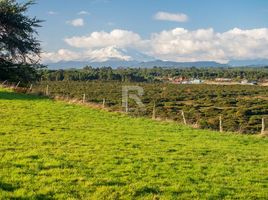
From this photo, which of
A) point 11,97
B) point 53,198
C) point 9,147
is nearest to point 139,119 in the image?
point 11,97

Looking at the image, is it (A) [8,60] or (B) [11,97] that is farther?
(A) [8,60]

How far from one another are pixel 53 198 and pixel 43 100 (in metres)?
22.7

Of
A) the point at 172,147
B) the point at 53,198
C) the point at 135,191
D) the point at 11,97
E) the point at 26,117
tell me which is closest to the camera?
the point at 53,198

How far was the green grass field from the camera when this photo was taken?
9.77 m

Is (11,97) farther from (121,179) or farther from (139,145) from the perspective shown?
(121,179)

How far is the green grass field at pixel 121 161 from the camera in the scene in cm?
977

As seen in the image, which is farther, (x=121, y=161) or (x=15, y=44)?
(x=15, y=44)

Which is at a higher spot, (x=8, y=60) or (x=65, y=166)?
(x=8, y=60)

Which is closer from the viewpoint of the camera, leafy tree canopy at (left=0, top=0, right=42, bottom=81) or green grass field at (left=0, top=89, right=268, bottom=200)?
green grass field at (left=0, top=89, right=268, bottom=200)

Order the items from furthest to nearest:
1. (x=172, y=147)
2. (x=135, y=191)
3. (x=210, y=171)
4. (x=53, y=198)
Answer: (x=172, y=147)
(x=210, y=171)
(x=135, y=191)
(x=53, y=198)

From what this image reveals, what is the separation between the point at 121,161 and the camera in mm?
12953

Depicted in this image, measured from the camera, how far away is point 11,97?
30.2 m

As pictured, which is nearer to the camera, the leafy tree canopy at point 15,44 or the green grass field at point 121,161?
the green grass field at point 121,161

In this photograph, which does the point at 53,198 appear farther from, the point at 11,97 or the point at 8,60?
the point at 8,60
